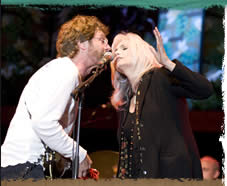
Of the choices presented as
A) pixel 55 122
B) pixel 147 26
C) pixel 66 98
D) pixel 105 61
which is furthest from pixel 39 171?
pixel 147 26

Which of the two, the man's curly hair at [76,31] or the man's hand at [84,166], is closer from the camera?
the man's hand at [84,166]

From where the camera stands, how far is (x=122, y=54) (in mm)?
1639

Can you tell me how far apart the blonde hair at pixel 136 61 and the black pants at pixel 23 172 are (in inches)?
19.5

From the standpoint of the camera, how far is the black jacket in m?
1.46

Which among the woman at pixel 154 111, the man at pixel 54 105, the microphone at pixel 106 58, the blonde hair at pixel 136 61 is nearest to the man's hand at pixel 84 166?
the man at pixel 54 105

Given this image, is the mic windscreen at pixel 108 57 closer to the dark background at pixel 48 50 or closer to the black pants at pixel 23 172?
the dark background at pixel 48 50

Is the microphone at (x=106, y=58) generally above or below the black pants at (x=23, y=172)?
above

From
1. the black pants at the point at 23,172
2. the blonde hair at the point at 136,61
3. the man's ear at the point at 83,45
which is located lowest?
the black pants at the point at 23,172

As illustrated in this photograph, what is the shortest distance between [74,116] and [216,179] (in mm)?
680

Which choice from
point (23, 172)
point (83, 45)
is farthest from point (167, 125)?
point (23, 172)

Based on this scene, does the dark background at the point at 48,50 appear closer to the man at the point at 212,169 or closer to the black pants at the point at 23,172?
the man at the point at 212,169

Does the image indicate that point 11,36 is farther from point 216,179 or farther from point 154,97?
point 216,179

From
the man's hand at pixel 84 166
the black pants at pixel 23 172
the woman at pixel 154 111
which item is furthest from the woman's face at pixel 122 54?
the black pants at pixel 23 172

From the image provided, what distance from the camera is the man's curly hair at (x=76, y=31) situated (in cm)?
165
